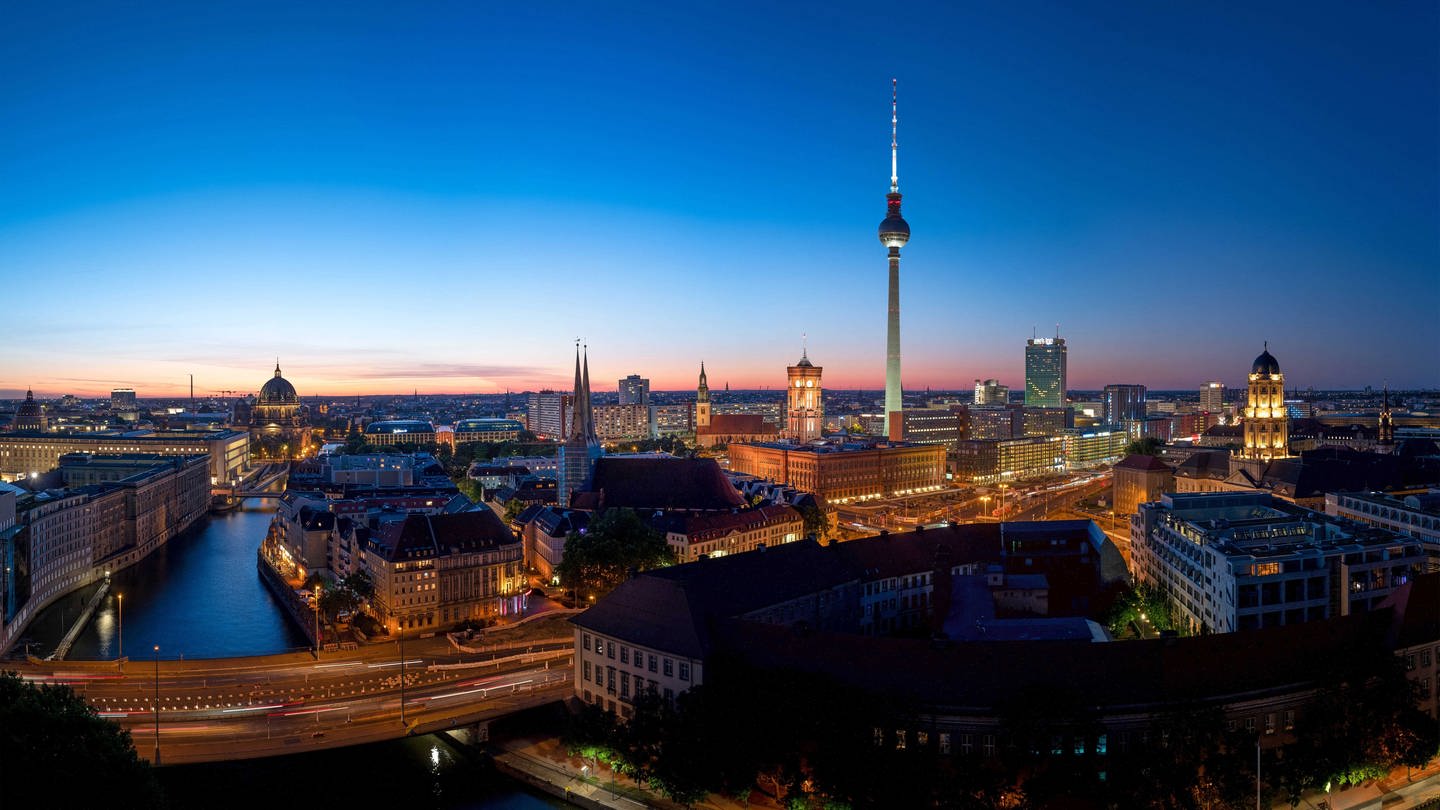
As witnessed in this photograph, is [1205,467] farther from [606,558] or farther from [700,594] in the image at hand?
[700,594]

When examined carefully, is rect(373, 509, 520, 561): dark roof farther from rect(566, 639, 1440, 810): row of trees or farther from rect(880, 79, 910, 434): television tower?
rect(880, 79, 910, 434): television tower

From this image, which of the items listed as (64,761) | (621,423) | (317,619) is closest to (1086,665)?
(64,761)

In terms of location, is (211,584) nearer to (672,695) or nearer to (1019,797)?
(672,695)

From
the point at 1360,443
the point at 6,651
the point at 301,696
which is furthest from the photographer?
the point at 1360,443

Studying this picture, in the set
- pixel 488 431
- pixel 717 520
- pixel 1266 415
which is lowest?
pixel 717 520

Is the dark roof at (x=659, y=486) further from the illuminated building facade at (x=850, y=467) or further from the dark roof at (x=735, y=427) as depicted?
the dark roof at (x=735, y=427)

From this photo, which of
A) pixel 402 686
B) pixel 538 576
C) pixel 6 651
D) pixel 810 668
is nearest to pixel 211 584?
pixel 6 651
